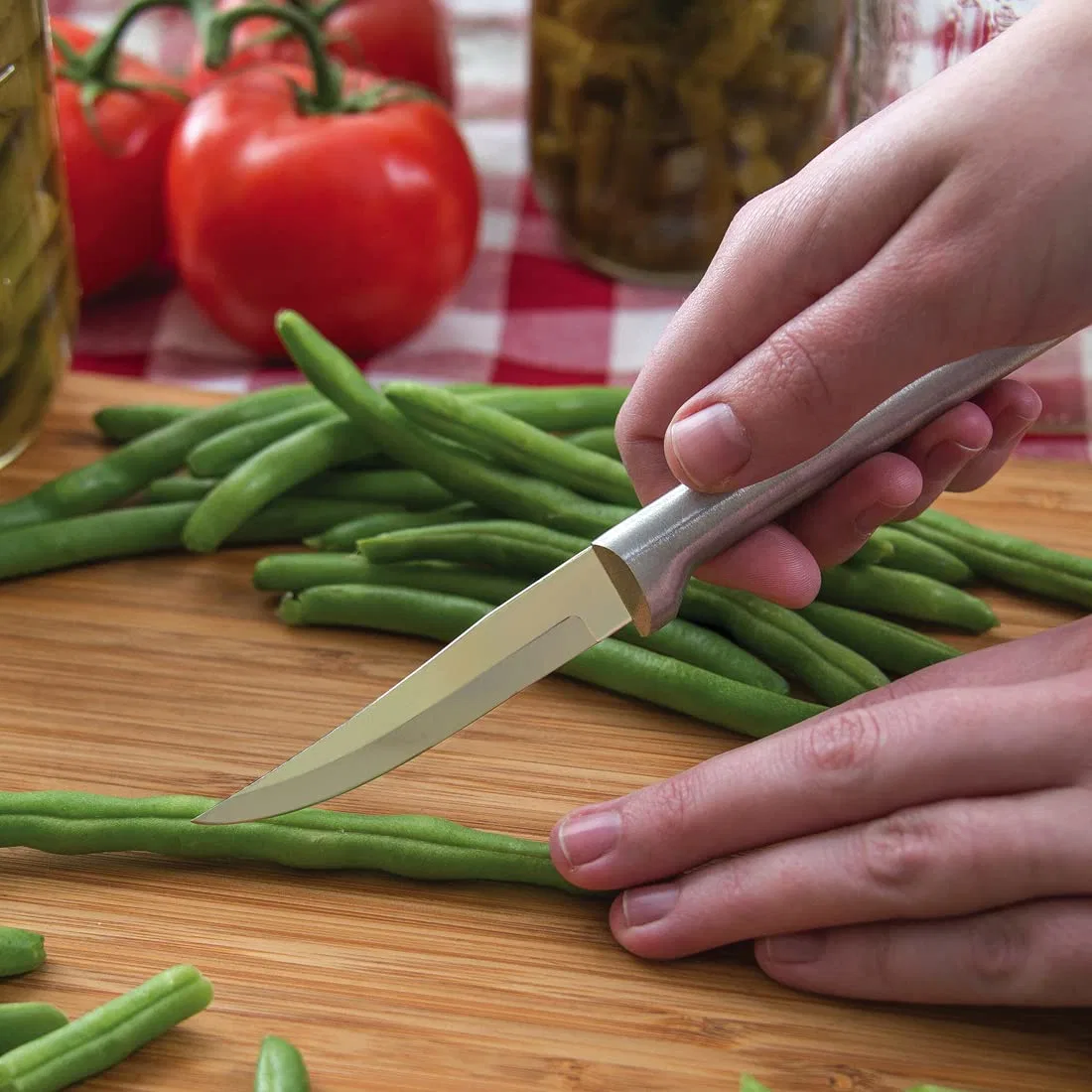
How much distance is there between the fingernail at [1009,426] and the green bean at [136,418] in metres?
1.13

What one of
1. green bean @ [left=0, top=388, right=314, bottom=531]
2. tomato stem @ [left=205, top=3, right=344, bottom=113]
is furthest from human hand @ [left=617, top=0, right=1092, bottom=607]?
tomato stem @ [left=205, top=3, right=344, bottom=113]

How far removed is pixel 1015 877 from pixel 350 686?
83cm

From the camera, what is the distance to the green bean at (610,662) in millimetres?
1695

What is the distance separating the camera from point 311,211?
2.42 m

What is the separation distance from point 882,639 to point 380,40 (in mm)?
1762

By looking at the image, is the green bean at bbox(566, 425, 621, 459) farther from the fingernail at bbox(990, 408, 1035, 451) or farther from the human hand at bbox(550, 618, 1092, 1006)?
the human hand at bbox(550, 618, 1092, 1006)

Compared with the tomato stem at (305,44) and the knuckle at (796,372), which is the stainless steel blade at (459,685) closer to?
the knuckle at (796,372)

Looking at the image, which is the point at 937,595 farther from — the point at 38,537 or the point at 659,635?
Answer: the point at 38,537

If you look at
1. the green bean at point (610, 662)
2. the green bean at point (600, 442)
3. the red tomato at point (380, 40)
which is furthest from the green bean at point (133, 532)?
the red tomato at point (380, 40)

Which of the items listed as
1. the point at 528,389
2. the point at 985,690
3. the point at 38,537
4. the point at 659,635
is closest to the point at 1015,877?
the point at 985,690

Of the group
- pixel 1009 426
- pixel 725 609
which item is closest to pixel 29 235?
pixel 725 609

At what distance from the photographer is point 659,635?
1797 mm

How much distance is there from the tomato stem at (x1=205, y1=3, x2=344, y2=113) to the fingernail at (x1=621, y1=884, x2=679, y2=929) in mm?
1566

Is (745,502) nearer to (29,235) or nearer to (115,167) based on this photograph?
(29,235)
